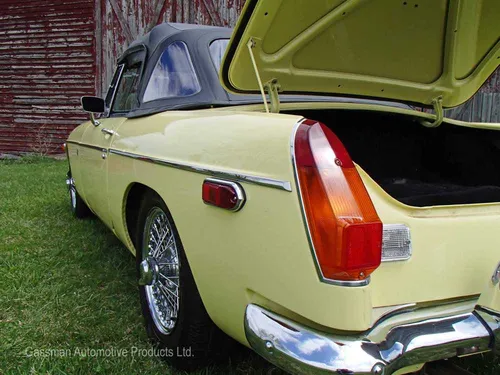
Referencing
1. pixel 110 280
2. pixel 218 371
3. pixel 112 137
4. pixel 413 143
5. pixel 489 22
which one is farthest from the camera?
pixel 110 280

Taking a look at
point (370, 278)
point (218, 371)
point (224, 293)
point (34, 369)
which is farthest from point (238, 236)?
point (34, 369)

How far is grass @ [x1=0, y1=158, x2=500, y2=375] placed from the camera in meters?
2.02

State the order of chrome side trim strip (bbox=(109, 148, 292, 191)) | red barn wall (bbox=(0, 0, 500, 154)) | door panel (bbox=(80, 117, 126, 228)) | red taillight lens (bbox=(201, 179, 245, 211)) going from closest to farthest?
chrome side trim strip (bbox=(109, 148, 292, 191))
red taillight lens (bbox=(201, 179, 245, 211))
door panel (bbox=(80, 117, 126, 228))
red barn wall (bbox=(0, 0, 500, 154))

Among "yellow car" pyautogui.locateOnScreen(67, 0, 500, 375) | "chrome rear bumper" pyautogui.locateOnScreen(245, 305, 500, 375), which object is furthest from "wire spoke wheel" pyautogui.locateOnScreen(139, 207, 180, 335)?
"chrome rear bumper" pyautogui.locateOnScreen(245, 305, 500, 375)

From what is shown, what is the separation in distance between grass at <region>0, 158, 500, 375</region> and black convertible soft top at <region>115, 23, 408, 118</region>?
1112 mm

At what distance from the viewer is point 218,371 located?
6.33 ft

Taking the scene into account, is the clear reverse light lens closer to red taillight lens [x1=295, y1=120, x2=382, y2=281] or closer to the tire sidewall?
red taillight lens [x1=295, y1=120, x2=382, y2=281]

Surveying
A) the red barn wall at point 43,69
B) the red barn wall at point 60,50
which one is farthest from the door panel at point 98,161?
the red barn wall at point 43,69

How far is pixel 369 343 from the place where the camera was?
120 centimetres

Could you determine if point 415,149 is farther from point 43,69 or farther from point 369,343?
point 43,69

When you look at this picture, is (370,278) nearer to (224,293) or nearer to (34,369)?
(224,293)

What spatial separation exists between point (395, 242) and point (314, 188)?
31 cm

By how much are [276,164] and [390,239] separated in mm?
402

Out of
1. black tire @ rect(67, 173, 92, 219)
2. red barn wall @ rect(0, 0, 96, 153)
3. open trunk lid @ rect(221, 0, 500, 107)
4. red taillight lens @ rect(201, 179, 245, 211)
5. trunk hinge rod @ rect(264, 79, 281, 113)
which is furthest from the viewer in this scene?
red barn wall @ rect(0, 0, 96, 153)
